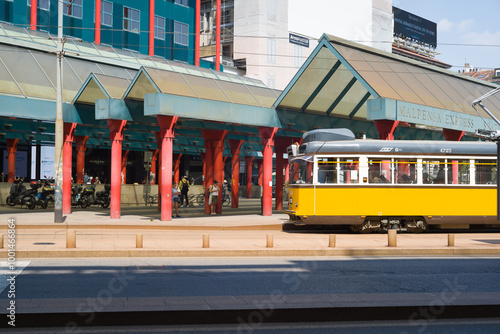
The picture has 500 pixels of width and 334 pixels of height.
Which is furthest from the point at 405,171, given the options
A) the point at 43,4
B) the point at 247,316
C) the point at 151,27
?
the point at 151,27

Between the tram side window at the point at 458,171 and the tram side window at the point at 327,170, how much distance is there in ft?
13.9

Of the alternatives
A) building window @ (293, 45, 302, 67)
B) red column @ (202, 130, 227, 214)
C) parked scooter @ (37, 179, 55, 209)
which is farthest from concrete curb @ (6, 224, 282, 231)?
building window @ (293, 45, 302, 67)

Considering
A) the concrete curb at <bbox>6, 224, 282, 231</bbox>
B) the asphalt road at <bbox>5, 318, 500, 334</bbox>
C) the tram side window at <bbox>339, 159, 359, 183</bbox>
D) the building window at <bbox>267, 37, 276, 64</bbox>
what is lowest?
the concrete curb at <bbox>6, 224, 282, 231</bbox>

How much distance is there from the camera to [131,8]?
6106 cm

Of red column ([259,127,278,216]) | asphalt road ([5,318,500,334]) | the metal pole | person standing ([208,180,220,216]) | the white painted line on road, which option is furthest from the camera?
person standing ([208,180,220,216])

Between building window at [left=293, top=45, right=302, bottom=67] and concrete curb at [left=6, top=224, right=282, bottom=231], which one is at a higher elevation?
building window at [left=293, top=45, right=302, bottom=67]

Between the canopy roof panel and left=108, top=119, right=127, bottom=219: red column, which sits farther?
left=108, top=119, right=127, bottom=219: red column

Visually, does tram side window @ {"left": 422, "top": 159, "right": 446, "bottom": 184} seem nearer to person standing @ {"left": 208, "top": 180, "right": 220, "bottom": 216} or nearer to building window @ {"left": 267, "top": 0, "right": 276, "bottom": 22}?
person standing @ {"left": 208, "top": 180, "right": 220, "bottom": 216}

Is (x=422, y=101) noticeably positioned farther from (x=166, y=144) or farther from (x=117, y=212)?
(x=117, y=212)

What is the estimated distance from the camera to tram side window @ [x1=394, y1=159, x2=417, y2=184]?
23.6m

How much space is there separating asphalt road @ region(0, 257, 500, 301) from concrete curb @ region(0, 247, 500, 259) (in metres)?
0.49

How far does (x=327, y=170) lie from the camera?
2347 cm

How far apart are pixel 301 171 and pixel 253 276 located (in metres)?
11.4

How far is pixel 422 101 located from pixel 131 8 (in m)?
38.4
